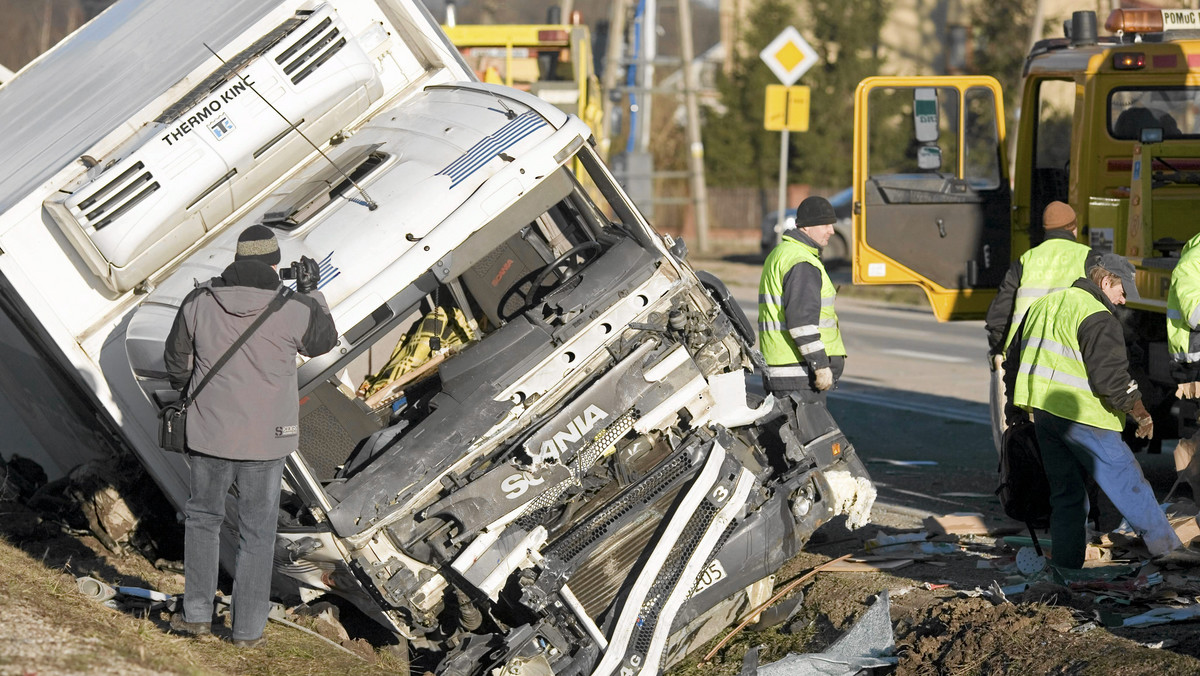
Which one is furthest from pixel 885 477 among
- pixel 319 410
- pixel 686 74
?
pixel 686 74

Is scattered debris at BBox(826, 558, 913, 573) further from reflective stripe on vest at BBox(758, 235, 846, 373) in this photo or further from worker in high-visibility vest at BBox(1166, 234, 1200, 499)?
worker in high-visibility vest at BBox(1166, 234, 1200, 499)

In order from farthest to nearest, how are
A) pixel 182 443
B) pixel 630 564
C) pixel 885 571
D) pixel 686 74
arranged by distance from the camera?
1. pixel 686 74
2. pixel 885 571
3. pixel 630 564
4. pixel 182 443

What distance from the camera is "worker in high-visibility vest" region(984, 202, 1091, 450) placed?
7.21 metres

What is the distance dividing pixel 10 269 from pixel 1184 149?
20.7 feet

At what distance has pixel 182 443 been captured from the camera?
5469 millimetres

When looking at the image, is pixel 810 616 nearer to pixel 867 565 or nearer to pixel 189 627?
pixel 867 565

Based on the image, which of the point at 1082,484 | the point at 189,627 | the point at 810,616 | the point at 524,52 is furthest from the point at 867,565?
the point at 524,52

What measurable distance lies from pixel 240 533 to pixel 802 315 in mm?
2899

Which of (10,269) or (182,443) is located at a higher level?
(10,269)

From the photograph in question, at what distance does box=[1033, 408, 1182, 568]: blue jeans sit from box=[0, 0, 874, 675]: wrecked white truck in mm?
857

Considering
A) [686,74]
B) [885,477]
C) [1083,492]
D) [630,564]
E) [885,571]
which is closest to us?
[630,564]

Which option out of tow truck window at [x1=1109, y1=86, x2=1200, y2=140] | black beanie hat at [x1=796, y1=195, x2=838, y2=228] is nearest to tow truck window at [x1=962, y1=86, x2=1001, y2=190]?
tow truck window at [x1=1109, y1=86, x2=1200, y2=140]

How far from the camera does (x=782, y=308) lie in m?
7.14

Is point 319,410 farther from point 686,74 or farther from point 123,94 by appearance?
point 686,74
